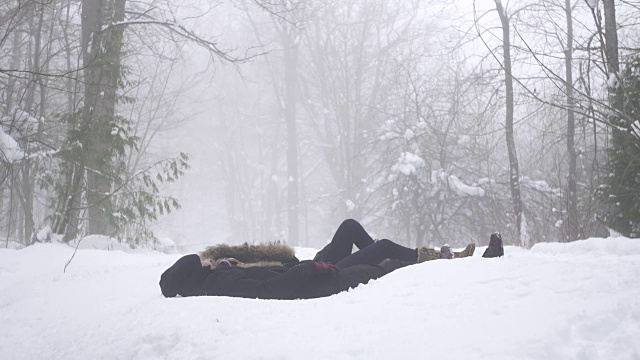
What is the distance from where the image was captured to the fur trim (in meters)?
4.95

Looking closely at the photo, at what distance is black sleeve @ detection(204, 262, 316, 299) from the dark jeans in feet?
3.53

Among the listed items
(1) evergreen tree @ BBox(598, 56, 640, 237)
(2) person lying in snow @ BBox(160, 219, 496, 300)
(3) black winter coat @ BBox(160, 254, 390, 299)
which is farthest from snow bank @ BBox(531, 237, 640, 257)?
(1) evergreen tree @ BBox(598, 56, 640, 237)

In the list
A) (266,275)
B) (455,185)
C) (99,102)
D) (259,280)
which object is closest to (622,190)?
(266,275)

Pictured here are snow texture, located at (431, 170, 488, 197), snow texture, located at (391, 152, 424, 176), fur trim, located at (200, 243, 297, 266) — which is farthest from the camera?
snow texture, located at (391, 152, 424, 176)

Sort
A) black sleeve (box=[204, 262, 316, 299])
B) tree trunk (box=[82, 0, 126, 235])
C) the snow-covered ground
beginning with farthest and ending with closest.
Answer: tree trunk (box=[82, 0, 126, 235]), black sleeve (box=[204, 262, 316, 299]), the snow-covered ground

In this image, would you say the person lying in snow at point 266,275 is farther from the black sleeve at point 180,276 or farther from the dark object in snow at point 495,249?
the dark object in snow at point 495,249

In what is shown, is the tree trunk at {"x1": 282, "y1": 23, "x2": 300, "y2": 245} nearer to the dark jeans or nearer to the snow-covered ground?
the dark jeans

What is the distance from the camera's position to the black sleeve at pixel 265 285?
12.7ft

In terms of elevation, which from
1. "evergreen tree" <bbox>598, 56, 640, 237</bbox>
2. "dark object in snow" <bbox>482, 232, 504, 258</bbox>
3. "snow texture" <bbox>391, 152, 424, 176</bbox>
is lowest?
"dark object in snow" <bbox>482, 232, 504, 258</bbox>

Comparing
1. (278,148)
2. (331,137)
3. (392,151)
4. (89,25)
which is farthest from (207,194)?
(89,25)

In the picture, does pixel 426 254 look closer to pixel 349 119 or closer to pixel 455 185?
pixel 455 185

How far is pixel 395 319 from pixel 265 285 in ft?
4.38

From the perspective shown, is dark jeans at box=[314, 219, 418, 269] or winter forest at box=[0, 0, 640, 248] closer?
dark jeans at box=[314, 219, 418, 269]

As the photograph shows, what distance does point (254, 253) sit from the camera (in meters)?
5.08
